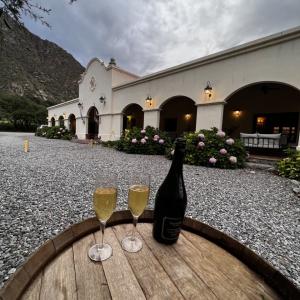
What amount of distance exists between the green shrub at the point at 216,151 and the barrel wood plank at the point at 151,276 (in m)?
5.22

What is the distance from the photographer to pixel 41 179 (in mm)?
3867

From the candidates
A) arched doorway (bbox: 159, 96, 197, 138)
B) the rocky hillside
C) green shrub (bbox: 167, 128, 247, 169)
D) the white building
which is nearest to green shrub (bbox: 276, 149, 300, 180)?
green shrub (bbox: 167, 128, 247, 169)

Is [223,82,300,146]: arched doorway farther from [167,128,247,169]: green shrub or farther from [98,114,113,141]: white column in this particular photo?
[98,114,113,141]: white column

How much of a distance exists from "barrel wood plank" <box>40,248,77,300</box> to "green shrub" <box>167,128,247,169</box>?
17.7 feet

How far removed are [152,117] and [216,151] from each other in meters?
4.69

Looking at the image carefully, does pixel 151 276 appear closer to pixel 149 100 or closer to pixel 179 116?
pixel 149 100

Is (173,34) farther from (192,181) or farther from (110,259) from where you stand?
(110,259)

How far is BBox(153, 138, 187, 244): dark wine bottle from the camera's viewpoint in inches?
34.8

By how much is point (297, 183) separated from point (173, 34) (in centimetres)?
1799

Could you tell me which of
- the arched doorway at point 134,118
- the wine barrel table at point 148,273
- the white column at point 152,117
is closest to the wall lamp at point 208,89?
the white column at point 152,117

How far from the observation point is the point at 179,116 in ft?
44.8

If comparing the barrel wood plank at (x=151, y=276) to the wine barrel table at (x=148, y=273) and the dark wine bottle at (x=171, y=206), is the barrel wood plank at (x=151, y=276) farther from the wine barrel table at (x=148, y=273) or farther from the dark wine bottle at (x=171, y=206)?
the dark wine bottle at (x=171, y=206)

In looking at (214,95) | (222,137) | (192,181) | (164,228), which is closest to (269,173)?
(222,137)

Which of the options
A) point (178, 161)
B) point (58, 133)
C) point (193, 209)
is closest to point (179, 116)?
point (58, 133)
